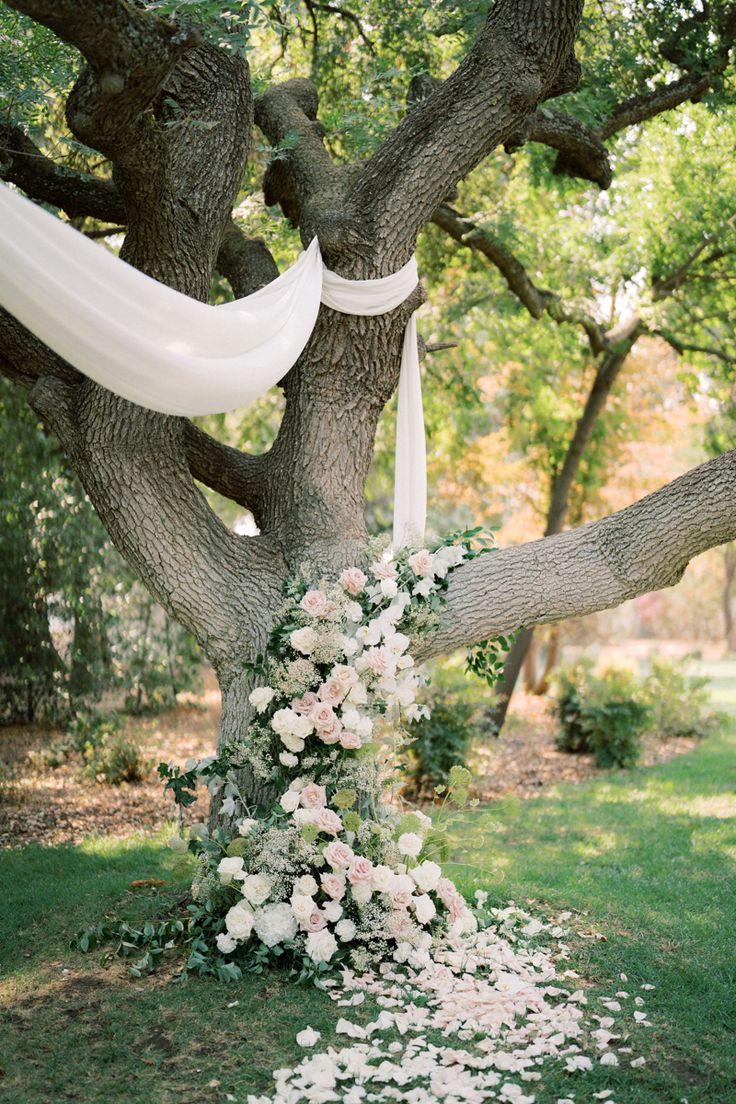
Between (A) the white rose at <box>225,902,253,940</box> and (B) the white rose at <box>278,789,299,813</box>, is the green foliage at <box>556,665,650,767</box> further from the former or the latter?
(A) the white rose at <box>225,902,253,940</box>

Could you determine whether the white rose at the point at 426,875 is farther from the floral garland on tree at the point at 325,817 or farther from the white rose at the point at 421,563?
the white rose at the point at 421,563

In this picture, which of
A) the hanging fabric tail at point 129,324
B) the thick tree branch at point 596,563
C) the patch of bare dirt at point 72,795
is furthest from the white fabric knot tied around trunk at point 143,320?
the patch of bare dirt at point 72,795

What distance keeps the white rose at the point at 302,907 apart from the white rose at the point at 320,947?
9cm

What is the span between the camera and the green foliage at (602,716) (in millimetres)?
9539

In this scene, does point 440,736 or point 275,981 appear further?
point 440,736

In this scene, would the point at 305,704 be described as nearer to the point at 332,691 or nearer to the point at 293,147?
the point at 332,691

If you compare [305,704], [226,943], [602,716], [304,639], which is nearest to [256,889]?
[226,943]

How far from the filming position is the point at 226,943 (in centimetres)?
421

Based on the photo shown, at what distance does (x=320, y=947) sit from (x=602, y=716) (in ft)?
19.4

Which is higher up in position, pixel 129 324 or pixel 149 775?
pixel 129 324

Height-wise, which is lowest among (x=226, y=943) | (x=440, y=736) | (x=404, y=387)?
(x=226, y=943)

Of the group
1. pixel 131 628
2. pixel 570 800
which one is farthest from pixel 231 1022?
pixel 131 628

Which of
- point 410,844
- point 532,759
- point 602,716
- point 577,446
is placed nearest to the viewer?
point 410,844

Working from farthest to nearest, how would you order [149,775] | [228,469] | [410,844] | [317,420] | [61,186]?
1. [149,775]
2. [61,186]
3. [228,469]
4. [317,420]
5. [410,844]
